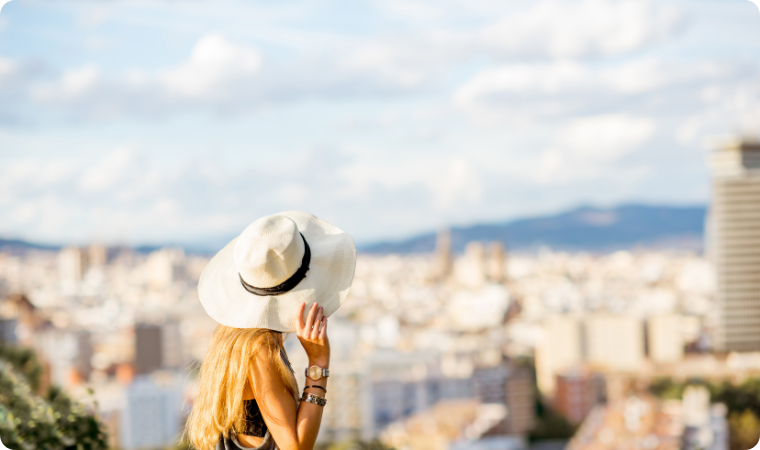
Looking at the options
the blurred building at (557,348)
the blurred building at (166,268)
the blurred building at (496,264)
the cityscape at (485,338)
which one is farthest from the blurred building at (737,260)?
the blurred building at (166,268)

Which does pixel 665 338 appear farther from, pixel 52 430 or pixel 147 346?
pixel 52 430

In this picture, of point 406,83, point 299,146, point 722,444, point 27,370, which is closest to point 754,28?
point 406,83

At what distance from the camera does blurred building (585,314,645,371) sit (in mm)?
27203

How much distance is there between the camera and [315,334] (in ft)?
2.42

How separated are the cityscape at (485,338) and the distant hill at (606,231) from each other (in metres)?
0.83

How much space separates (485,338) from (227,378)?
29.5 m

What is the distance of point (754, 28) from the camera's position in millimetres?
40531

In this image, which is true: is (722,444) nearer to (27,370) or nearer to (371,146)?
(27,370)

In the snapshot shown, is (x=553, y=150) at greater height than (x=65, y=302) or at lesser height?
greater

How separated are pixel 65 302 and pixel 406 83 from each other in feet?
78.2

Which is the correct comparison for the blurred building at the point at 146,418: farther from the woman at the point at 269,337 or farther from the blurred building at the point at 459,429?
the woman at the point at 269,337

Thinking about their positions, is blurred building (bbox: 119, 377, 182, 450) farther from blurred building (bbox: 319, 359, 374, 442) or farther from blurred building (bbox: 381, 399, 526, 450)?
blurred building (bbox: 381, 399, 526, 450)

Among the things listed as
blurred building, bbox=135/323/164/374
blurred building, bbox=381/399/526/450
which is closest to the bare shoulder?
blurred building, bbox=381/399/526/450

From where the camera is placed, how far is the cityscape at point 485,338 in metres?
17.7
